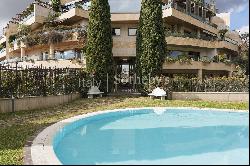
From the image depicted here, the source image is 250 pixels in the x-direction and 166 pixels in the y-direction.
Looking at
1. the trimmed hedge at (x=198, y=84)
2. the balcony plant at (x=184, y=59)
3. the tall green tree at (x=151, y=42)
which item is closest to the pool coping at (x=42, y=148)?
the trimmed hedge at (x=198, y=84)

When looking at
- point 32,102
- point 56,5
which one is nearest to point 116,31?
point 56,5

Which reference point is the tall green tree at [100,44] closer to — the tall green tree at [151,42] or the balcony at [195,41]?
the tall green tree at [151,42]

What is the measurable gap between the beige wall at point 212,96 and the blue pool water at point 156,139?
6.84m

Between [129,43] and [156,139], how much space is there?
23.9 metres

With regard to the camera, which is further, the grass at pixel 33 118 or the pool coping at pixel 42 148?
the grass at pixel 33 118

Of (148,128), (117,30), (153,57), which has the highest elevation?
(117,30)

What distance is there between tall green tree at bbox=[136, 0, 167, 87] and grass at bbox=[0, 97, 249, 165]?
4.33 metres

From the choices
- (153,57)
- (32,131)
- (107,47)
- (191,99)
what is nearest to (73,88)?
(107,47)

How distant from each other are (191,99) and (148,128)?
1193 centimetres

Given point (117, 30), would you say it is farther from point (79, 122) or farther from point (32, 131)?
point (32, 131)

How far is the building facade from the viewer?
3591 centimetres

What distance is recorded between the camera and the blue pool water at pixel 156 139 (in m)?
9.55

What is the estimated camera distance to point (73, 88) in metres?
26.1

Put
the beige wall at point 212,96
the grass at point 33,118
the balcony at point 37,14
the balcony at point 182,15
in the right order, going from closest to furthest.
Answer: the grass at point 33,118, the beige wall at point 212,96, the balcony at point 182,15, the balcony at point 37,14
